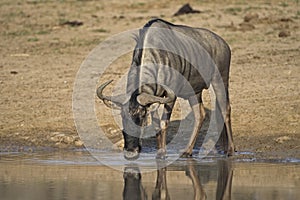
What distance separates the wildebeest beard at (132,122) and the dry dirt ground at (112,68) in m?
1.75

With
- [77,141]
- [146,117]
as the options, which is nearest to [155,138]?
[77,141]

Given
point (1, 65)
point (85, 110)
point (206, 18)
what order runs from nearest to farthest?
point (85, 110) < point (1, 65) < point (206, 18)

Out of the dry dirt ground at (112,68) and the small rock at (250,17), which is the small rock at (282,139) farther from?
the small rock at (250,17)

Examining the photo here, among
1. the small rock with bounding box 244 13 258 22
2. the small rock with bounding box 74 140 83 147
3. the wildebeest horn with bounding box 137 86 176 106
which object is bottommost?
the small rock with bounding box 74 140 83 147

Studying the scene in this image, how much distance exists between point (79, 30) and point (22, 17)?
2672mm

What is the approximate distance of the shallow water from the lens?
8.16m

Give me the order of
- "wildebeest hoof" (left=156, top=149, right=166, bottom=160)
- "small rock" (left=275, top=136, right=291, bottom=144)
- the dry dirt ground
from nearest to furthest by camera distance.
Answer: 1. "wildebeest hoof" (left=156, top=149, right=166, bottom=160)
2. "small rock" (left=275, top=136, right=291, bottom=144)
3. the dry dirt ground

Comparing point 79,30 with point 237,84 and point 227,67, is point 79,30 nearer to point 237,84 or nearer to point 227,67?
point 237,84

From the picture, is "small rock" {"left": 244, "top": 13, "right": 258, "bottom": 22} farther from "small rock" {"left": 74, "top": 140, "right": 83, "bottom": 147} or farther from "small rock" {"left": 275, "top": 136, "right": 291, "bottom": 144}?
"small rock" {"left": 74, "top": 140, "right": 83, "bottom": 147}

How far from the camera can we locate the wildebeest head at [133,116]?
935 cm

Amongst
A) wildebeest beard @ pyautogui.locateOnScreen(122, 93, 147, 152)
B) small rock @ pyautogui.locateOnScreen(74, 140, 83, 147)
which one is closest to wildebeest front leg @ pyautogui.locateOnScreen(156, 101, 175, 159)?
wildebeest beard @ pyautogui.locateOnScreen(122, 93, 147, 152)

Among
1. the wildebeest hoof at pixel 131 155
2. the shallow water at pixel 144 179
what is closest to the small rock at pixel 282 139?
the shallow water at pixel 144 179

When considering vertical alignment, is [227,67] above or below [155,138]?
above

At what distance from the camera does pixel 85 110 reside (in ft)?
42.0
